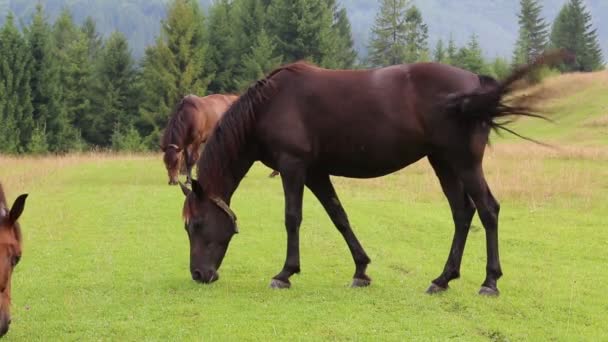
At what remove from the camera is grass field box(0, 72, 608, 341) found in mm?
5473

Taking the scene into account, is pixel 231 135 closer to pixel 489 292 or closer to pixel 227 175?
A: pixel 227 175

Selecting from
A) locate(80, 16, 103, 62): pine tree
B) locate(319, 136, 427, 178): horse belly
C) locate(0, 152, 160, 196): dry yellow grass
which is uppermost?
locate(80, 16, 103, 62): pine tree

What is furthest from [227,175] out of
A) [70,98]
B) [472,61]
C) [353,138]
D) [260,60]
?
[472,61]

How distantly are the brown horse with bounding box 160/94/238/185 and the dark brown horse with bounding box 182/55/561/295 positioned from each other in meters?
9.02

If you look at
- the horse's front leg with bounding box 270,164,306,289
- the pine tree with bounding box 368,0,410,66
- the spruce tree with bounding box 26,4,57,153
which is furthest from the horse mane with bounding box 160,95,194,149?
the pine tree with bounding box 368,0,410,66

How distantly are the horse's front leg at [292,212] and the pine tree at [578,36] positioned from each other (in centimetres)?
6526

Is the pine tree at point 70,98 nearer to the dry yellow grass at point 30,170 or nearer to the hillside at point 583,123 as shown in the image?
the dry yellow grass at point 30,170

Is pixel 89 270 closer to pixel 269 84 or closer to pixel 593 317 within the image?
pixel 269 84

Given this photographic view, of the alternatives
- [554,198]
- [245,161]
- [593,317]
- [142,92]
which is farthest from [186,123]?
[142,92]

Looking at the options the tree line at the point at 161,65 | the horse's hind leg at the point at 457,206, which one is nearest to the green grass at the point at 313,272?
the horse's hind leg at the point at 457,206

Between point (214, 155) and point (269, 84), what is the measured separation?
0.90 meters

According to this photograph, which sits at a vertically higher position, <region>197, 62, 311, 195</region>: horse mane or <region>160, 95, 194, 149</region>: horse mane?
<region>197, 62, 311, 195</region>: horse mane

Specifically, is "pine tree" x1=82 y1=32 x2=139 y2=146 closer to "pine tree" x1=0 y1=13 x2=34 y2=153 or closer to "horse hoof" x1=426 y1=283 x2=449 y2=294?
"pine tree" x1=0 y1=13 x2=34 y2=153

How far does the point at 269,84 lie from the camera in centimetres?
687
